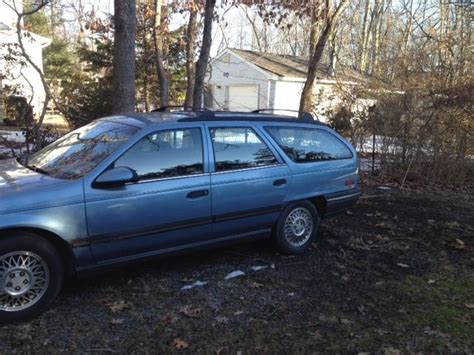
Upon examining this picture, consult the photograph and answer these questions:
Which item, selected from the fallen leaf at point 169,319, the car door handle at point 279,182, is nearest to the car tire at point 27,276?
the fallen leaf at point 169,319

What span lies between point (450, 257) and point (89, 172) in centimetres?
414

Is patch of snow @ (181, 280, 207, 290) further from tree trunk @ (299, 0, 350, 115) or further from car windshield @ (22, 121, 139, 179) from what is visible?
tree trunk @ (299, 0, 350, 115)

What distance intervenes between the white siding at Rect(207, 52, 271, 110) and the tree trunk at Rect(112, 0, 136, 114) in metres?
13.6

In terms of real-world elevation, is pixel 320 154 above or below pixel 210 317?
above

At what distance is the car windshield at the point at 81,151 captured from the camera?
3986mm

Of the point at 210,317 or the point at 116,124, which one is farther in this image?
the point at 116,124

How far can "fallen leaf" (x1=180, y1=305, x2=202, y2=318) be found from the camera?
151 inches

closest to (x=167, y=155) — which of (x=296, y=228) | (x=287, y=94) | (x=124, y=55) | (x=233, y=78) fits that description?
(x=296, y=228)

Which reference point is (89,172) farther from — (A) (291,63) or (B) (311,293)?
(A) (291,63)

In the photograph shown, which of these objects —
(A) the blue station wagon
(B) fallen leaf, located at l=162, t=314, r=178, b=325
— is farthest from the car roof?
(B) fallen leaf, located at l=162, t=314, r=178, b=325

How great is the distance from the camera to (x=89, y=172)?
151 inches

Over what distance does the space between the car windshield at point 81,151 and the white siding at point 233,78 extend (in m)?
16.5

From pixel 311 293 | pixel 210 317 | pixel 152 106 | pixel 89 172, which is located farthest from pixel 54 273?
pixel 152 106

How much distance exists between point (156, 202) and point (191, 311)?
0.97 meters
